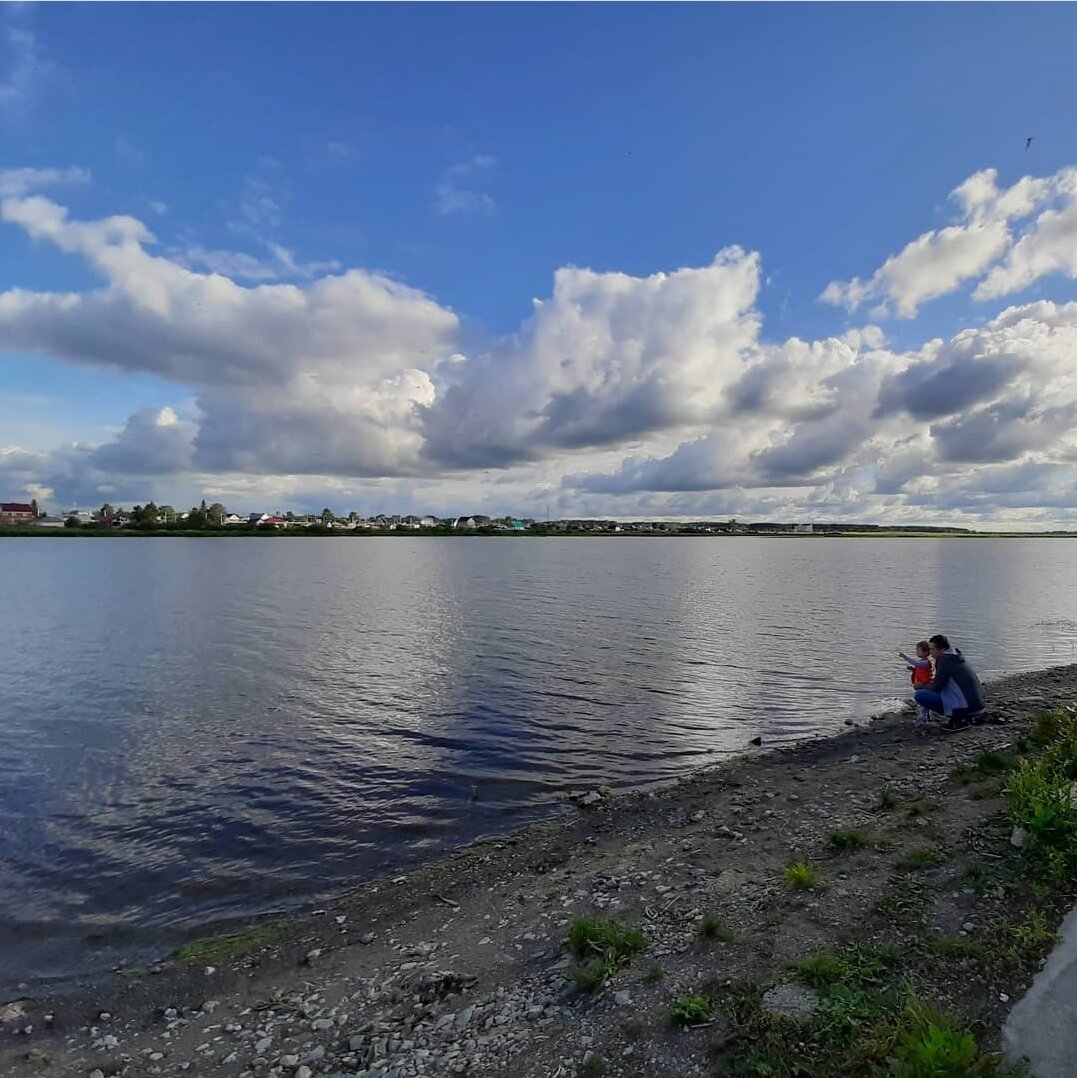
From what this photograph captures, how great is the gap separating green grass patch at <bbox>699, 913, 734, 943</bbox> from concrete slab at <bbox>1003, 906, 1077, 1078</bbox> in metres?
3.22

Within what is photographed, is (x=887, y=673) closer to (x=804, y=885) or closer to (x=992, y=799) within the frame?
(x=992, y=799)

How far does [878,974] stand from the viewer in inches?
299

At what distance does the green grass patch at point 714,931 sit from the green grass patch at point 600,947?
794 millimetres

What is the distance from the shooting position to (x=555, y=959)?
31.4 feet

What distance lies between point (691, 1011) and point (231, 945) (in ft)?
27.4

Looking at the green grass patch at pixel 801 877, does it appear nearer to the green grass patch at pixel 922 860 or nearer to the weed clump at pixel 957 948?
the green grass patch at pixel 922 860

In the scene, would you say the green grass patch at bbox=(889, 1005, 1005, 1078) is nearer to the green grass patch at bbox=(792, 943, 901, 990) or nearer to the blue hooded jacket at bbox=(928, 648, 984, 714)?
the green grass patch at bbox=(792, 943, 901, 990)

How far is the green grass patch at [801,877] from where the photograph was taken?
10.3 metres

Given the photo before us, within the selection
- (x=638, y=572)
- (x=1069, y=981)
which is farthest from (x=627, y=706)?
(x=638, y=572)

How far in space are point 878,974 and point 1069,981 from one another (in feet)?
5.67

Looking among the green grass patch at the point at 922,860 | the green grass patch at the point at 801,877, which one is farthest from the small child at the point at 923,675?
the green grass patch at the point at 801,877

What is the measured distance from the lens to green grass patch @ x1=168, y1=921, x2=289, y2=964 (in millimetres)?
11445

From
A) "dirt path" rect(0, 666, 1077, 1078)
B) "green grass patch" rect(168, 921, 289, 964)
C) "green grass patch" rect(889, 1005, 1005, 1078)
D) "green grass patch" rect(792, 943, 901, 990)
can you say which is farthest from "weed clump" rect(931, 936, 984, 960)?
"green grass patch" rect(168, 921, 289, 964)

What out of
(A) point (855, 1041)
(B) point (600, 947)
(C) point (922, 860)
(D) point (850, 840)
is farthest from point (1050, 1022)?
(D) point (850, 840)
